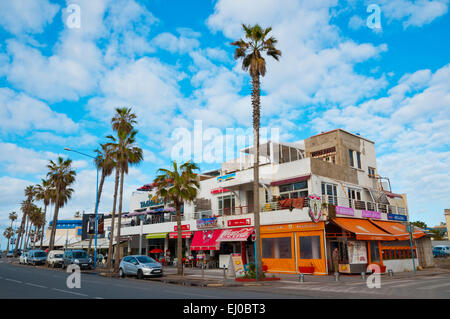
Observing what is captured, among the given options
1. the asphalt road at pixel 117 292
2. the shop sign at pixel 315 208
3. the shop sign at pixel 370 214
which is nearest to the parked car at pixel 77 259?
the asphalt road at pixel 117 292

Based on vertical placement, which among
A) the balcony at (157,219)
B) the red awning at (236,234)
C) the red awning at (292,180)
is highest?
the red awning at (292,180)

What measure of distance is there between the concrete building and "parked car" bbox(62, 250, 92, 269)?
8.86 metres

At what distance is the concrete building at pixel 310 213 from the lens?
25.7 m

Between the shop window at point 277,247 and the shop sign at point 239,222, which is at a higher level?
the shop sign at point 239,222

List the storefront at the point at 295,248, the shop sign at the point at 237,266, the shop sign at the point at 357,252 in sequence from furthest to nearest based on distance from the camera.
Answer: the shop sign at the point at 357,252, the storefront at the point at 295,248, the shop sign at the point at 237,266

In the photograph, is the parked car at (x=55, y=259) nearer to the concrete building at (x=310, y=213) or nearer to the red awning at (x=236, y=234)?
the concrete building at (x=310, y=213)

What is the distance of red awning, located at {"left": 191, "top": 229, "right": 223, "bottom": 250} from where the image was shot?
106 feet

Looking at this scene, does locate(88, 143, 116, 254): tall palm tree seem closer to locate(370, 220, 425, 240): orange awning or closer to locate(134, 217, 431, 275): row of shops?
locate(134, 217, 431, 275): row of shops

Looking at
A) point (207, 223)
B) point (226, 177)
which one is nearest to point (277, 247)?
point (207, 223)

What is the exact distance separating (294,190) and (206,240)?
34.0ft

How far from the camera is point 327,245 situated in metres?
26.9

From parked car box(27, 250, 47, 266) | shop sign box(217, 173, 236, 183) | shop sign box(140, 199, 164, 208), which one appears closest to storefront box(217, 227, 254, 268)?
shop sign box(217, 173, 236, 183)
